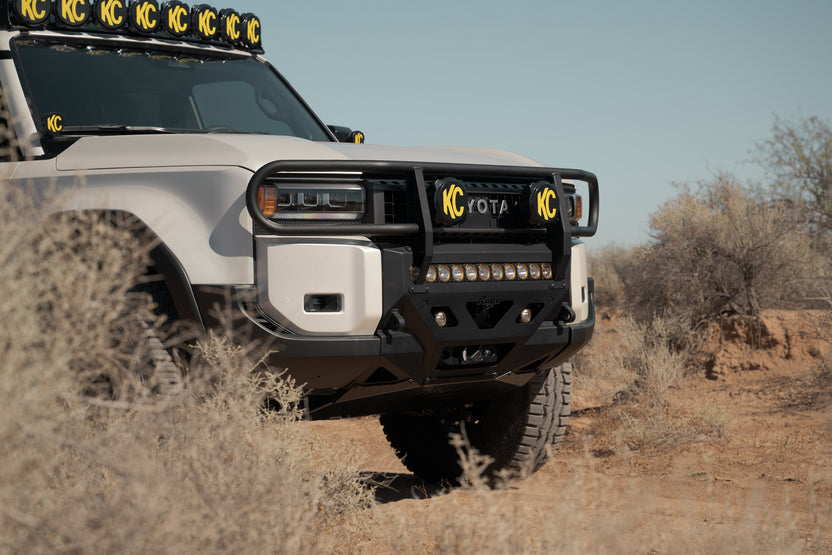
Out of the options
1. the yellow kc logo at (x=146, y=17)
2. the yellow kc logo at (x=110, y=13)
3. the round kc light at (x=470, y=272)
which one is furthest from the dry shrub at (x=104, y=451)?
the yellow kc logo at (x=146, y=17)

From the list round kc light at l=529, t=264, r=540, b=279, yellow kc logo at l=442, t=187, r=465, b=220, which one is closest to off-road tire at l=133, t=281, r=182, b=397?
yellow kc logo at l=442, t=187, r=465, b=220

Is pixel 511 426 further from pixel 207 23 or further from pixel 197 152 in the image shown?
pixel 207 23

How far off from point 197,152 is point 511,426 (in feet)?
7.99

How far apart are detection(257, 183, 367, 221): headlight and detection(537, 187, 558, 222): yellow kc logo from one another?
90 cm

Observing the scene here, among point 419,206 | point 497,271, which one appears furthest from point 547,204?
point 419,206

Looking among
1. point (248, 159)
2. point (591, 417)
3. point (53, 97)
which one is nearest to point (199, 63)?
point (53, 97)

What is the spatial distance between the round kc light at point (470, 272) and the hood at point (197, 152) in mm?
559

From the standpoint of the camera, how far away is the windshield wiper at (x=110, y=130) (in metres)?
4.46

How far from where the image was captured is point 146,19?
5312 millimetres

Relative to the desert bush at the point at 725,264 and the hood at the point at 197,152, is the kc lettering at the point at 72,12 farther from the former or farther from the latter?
the desert bush at the point at 725,264

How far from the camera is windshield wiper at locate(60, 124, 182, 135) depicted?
4459mm

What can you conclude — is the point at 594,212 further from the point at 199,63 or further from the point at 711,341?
the point at 711,341

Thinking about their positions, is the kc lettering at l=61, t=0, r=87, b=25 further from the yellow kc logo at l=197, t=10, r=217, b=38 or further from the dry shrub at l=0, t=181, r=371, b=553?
the dry shrub at l=0, t=181, r=371, b=553

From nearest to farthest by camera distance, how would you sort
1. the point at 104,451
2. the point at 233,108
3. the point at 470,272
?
the point at 104,451, the point at 470,272, the point at 233,108
